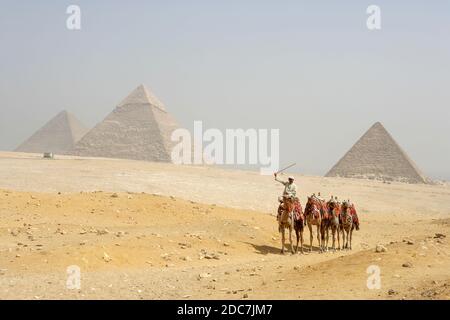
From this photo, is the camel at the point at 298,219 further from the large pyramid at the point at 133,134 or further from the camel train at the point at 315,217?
the large pyramid at the point at 133,134

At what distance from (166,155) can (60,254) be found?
2276 inches

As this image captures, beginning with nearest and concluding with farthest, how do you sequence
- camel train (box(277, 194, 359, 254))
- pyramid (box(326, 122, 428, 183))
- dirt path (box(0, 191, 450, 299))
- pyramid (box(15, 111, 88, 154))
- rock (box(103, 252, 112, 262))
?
1. dirt path (box(0, 191, 450, 299))
2. rock (box(103, 252, 112, 262))
3. camel train (box(277, 194, 359, 254))
4. pyramid (box(326, 122, 428, 183))
5. pyramid (box(15, 111, 88, 154))

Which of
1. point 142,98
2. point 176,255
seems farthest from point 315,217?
point 142,98

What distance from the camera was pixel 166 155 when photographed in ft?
225

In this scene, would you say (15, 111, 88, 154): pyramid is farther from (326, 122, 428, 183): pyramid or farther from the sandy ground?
the sandy ground

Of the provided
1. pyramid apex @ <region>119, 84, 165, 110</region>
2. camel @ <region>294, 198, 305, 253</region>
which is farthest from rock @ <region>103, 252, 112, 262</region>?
pyramid apex @ <region>119, 84, 165, 110</region>

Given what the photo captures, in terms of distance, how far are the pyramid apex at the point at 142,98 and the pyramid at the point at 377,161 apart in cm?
2809

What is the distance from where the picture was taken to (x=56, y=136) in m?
93.3

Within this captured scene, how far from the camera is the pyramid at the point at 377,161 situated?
6338cm

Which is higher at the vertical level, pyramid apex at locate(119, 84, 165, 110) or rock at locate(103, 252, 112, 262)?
pyramid apex at locate(119, 84, 165, 110)

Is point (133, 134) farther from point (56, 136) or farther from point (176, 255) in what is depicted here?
point (176, 255)

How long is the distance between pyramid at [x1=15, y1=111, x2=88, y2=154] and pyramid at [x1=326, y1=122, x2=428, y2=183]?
43.1 metres

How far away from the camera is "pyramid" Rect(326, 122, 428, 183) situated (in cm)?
6338
